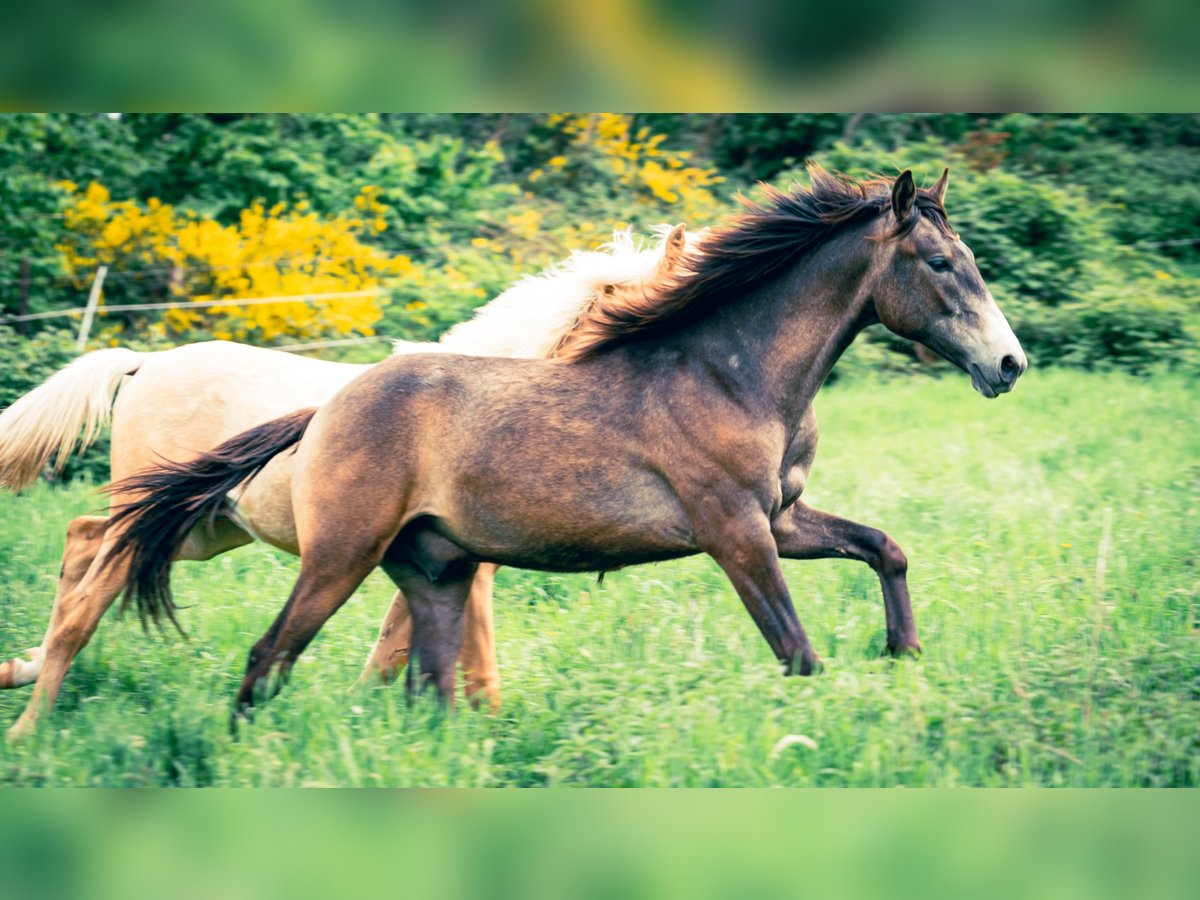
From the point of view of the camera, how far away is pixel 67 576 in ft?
19.6

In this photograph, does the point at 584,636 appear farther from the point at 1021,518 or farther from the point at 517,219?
the point at 517,219

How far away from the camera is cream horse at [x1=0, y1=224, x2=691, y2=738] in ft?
17.8

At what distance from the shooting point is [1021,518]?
7602 mm

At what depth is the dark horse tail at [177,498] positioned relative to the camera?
5238 millimetres

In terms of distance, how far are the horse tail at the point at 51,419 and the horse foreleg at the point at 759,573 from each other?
2.97 m

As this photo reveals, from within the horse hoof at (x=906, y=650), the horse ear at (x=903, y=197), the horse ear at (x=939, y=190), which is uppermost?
the horse ear at (x=939, y=190)

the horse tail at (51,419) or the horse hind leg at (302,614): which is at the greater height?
the horse tail at (51,419)

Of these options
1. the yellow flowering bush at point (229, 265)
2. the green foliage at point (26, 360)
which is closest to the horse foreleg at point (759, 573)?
the green foliage at point (26, 360)

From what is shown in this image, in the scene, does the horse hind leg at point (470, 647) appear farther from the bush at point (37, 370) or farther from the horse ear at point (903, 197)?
the bush at point (37, 370)

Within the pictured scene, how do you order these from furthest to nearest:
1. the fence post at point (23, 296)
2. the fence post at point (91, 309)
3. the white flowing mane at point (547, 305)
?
1. the fence post at point (23, 296)
2. the fence post at point (91, 309)
3. the white flowing mane at point (547, 305)

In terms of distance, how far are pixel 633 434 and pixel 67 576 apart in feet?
9.22
